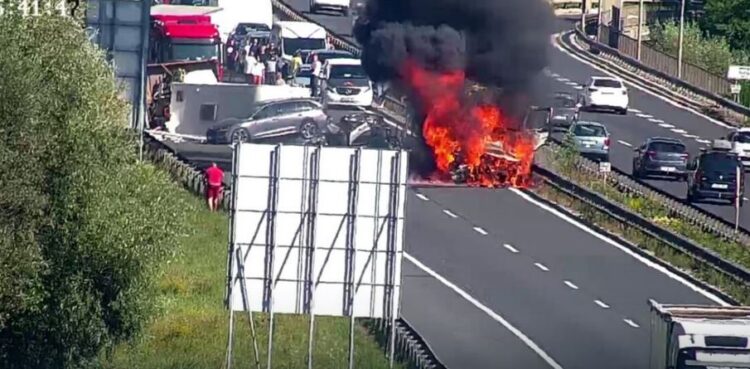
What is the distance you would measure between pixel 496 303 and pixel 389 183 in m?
12.3

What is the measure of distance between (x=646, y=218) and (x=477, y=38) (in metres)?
7.48

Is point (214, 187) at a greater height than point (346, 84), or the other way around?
point (346, 84)

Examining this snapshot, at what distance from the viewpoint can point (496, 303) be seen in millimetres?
34719

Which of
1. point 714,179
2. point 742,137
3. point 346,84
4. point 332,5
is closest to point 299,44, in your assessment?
point 346,84

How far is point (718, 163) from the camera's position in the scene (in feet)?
162

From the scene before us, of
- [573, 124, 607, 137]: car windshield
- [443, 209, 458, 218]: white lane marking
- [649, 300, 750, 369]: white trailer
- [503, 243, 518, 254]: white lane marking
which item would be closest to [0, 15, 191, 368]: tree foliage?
[649, 300, 750, 369]: white trailer

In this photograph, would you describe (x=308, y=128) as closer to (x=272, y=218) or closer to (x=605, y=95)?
(x=605, y=95)

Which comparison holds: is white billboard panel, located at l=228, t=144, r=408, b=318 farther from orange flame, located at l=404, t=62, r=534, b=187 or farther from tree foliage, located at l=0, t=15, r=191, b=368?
orange flame, located at l=404, t=62, r=534, b=187

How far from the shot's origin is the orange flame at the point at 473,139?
45.4m

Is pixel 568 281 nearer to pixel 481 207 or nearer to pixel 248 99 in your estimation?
pixel 481 207

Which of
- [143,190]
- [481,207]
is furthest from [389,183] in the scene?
[481,207]

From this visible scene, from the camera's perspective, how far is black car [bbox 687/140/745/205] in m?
48.5

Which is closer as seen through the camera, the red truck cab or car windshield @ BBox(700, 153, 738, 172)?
car windshield @ BBox(700, 153, 738, 172)

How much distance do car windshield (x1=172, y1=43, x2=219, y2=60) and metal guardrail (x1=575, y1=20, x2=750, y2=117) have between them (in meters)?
17.1
